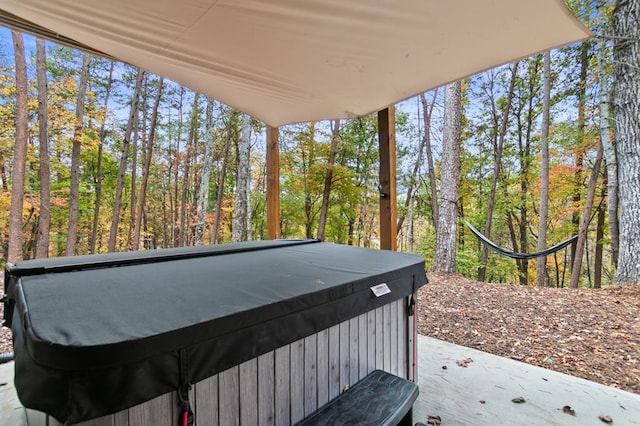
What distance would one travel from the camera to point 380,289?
1498mm

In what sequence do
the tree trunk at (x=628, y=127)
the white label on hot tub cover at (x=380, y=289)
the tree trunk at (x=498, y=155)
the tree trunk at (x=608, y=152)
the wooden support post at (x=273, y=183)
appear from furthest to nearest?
the tree trunk at (x=498, y=155) < the tree trunk at (x=608, y=152) < the tree trunk at (x=628, y=127) < the wooden support post at (x=273, y=183) < the white label on hot tub cover at (x=380, y=289)

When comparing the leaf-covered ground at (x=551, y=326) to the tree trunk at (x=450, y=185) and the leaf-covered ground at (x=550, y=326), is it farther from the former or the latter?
the tree trunk at (x=450, y=185)

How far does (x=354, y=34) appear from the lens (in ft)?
5.12

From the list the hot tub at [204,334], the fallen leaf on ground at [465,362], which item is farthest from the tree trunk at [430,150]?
the hot tub at [204,334]

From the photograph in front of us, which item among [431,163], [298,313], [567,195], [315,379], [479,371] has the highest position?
[431,163]

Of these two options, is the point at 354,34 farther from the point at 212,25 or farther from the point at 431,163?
the point at 431,163

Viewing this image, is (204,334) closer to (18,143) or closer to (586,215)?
(586,215)

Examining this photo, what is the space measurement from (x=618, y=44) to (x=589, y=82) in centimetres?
321

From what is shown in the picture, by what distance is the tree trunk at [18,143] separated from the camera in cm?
555

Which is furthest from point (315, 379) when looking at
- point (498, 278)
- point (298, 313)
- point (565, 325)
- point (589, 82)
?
point (498, 278)

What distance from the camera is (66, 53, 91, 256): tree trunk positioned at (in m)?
7.41

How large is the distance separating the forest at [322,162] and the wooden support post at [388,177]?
3322 millimetres

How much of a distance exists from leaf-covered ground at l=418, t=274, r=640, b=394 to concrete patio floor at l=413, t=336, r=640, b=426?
28 centimetres

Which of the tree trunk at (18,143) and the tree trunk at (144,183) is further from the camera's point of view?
the tree trunk at (144,183)
